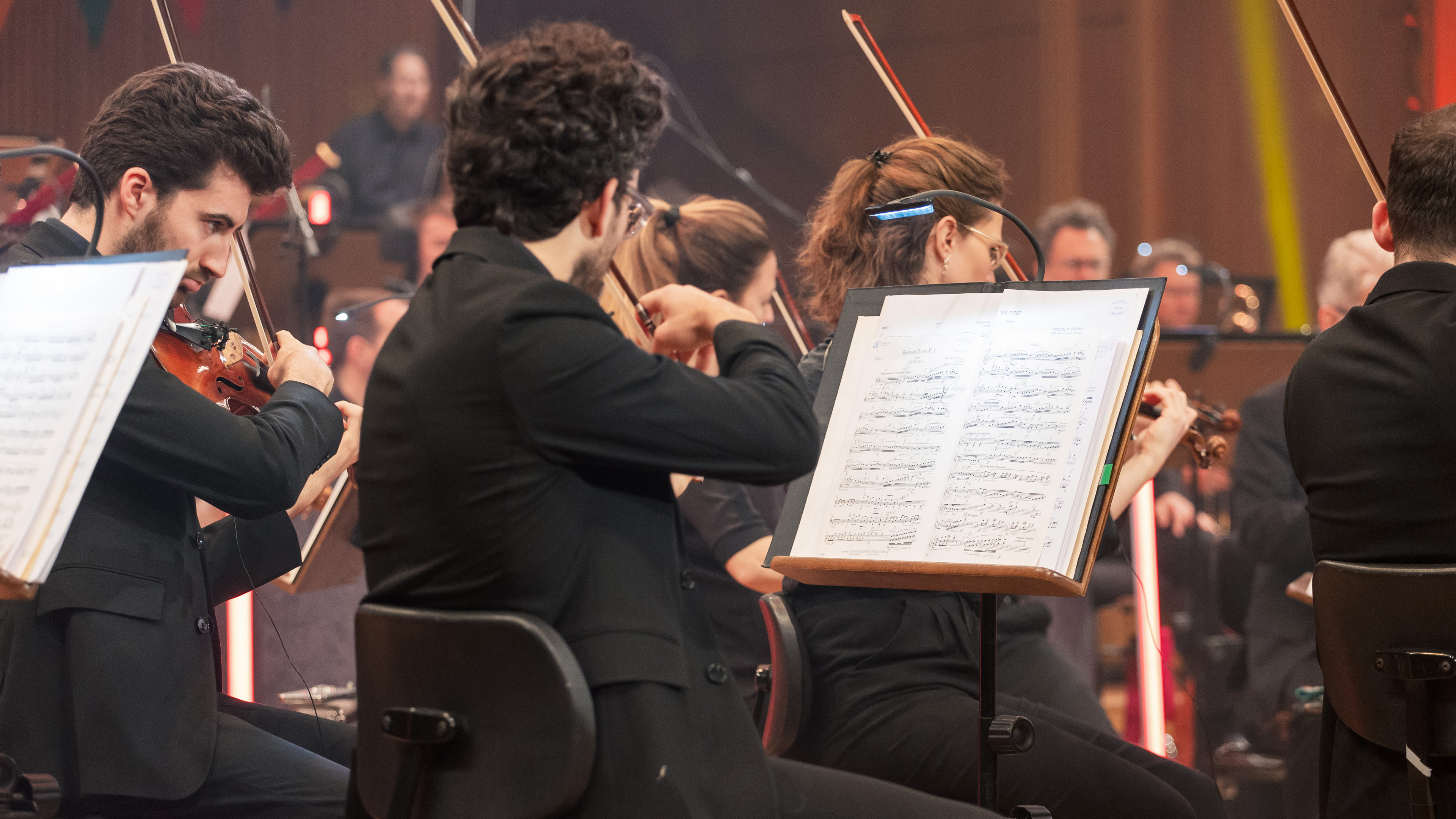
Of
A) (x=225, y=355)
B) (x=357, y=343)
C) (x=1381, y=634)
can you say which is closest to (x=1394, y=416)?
(x=1381, y=634)

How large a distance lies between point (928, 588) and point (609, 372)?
1.82 ft

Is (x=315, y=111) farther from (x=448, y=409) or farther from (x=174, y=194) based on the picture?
(x=448, y=409)

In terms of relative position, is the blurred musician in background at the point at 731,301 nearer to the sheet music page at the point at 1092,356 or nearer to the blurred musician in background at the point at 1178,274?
the sheet music page at the point at 1092,356

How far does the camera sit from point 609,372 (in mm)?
1169

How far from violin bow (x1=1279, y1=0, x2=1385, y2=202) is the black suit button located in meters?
1.16

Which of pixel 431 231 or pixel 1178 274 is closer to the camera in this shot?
pixel 431 231

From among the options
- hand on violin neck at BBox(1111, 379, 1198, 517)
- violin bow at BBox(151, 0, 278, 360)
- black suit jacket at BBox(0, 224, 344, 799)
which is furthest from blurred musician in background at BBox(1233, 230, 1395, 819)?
black suit jacket at BBox(0, 224, 344, 799)

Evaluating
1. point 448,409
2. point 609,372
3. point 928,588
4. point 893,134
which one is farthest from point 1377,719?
point 893,134

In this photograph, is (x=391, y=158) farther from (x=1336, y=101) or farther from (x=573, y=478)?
(x=573, y=478)

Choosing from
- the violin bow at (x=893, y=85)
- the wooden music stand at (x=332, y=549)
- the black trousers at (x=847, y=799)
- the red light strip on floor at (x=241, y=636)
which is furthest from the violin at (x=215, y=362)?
the violin bow at (x=893, y=85)

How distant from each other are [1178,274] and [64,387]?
3.91 meters

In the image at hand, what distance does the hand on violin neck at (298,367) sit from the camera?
5.92 feet

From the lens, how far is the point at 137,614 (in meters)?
1.58

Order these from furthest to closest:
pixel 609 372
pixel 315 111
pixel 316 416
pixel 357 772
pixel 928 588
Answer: pixel 315 111 → pixel 316 416 → pixel 928 588 → pixel 357 772 → pixel 609 372
